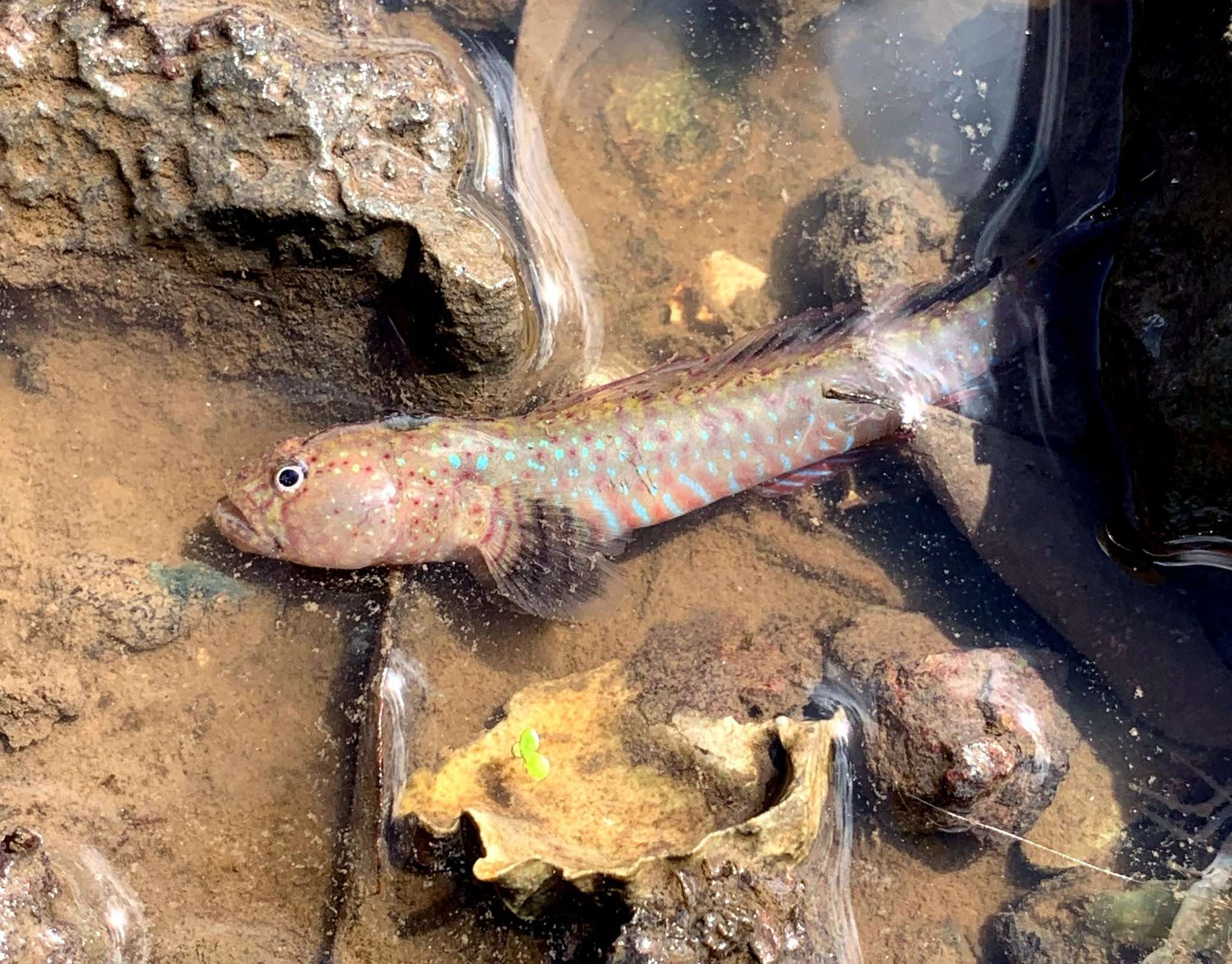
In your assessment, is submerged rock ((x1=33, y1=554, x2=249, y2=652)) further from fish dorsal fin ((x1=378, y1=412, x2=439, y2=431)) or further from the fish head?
fish dorsal fin ((x1=378, y1=412, x2=439, y2=431))

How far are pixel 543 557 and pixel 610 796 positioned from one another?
3.54 ft

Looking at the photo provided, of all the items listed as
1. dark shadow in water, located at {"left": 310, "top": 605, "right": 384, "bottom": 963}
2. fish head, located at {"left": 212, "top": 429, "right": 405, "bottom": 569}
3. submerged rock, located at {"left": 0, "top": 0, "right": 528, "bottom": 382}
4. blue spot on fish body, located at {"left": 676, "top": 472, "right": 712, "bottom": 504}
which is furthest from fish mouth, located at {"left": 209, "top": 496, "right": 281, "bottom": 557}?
blue spot on fish body, located at {"left": 676, "top": 472, "right": 712, "bottom": 504}

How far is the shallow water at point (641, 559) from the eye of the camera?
3449 mm

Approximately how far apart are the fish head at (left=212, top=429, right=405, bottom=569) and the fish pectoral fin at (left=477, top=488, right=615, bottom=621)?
1.47 feet

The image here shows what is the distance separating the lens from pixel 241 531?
3.75 metres

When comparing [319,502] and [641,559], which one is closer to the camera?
[319,502]

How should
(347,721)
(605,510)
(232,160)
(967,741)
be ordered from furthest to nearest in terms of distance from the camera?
1. (605,510)
2. (347,721)
3. (232,160)
4. (967,741)

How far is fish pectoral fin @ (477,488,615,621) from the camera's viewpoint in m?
3.93

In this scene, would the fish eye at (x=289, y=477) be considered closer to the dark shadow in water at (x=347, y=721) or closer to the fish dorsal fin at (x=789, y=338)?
the dark shadow in water at (x=347, y=721)

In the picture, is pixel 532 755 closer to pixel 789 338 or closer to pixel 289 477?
pixel 289 477

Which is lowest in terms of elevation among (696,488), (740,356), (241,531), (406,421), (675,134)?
(241,531)

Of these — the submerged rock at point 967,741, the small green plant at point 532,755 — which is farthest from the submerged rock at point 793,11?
the small green plant at point 532,755

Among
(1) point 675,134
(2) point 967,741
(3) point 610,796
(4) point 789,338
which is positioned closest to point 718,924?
(3) point 610,796

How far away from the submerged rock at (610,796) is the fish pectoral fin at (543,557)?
1.11ft
